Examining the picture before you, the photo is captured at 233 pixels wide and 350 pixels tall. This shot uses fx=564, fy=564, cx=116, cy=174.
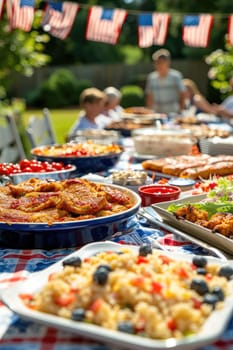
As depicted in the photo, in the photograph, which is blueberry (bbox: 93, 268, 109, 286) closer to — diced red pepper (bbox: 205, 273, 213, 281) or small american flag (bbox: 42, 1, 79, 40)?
diced red pepper (bbox: 205, 273, 213, 281)

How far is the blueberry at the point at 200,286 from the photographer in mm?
1374

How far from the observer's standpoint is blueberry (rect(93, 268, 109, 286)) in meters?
1.35

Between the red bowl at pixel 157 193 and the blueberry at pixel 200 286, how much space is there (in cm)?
107

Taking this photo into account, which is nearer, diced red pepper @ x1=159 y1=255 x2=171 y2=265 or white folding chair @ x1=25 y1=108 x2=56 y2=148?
diced red pepper @ x1=159 y1=255 x2=171 y2=265

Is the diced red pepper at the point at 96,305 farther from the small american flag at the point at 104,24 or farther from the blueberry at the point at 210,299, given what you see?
the small american flag at the point at 104,24

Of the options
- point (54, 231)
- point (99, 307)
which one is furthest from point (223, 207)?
point (99, 307)

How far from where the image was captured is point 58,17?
607cm

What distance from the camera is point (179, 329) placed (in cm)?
123

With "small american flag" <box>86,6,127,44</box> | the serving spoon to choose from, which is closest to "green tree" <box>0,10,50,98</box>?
"small american flag" <box>86,6,127,44</box>

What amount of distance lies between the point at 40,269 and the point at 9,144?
2.86m

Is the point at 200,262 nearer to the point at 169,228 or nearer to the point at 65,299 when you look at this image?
the point at 65,299

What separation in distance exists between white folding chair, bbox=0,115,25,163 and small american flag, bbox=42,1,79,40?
183cm

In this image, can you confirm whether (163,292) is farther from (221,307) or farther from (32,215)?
(32,215)

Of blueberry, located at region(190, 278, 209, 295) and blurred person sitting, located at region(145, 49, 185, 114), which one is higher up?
blueberry, located at region(190, 278, 209, 295)
